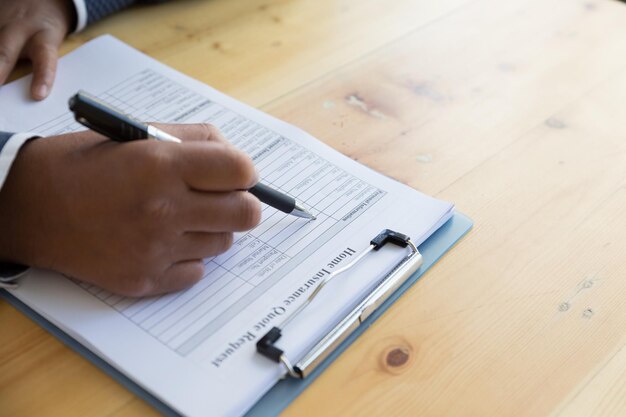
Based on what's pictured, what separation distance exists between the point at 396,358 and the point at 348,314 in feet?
0.17

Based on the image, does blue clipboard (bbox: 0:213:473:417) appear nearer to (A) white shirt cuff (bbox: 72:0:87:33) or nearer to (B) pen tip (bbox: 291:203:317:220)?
(B) pen tip (bbox: 291:203:317:220)

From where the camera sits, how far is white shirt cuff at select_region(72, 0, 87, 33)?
94 cm

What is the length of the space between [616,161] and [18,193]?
0.60 meters

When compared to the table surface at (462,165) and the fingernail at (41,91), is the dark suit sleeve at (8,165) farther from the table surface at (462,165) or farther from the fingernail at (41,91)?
the fingernail at (41,91)

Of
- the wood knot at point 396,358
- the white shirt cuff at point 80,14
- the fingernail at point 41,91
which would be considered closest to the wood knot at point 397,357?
the wood knot at point 396,358

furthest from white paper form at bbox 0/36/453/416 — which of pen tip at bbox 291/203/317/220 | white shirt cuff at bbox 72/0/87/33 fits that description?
white shirt cuff at bbox 72/0/87/33

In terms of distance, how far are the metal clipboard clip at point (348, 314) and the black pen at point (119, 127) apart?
0.29ft

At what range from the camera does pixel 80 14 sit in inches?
37.3

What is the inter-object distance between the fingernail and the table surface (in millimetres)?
151

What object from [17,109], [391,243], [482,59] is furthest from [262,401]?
[482,59]

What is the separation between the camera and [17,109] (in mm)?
808

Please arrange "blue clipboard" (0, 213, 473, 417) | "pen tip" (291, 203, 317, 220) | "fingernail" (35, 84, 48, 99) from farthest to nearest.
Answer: "fingernail" (35, 84, 48, 99) < "pen tip" (291, 203, 317, 220) < "blue clipboard" (0, 213, 473, 417)

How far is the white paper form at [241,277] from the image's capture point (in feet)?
1.75

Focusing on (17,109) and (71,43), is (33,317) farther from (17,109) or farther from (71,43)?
(71,43)
